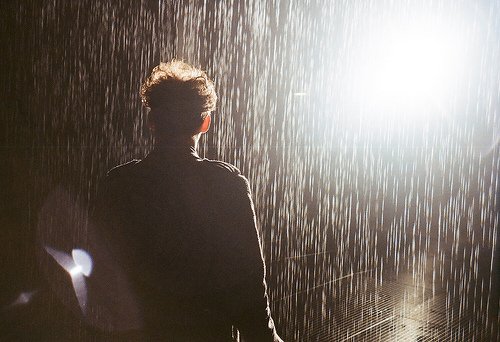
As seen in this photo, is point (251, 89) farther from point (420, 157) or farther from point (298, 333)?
point (298, 333)

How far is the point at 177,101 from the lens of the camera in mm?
1349

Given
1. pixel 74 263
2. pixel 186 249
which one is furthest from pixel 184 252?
pixel 74 263

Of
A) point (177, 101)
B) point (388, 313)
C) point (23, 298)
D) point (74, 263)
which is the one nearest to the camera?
point (177, 101)

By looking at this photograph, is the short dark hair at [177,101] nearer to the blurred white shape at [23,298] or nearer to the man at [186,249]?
the man at [186,249]

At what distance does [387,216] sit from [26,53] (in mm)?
6221

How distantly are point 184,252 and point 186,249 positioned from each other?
0.4 inches

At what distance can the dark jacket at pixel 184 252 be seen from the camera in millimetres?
1218

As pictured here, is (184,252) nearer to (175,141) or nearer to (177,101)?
(175,141)

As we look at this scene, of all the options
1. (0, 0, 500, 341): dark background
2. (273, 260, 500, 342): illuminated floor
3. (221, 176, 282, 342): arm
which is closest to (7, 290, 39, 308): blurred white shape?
(0, 0, 500, 341): dark background

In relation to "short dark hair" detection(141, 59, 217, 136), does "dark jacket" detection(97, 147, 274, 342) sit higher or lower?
lower

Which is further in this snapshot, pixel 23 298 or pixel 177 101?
pixel 23 298

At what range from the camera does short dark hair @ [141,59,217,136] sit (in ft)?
4.41

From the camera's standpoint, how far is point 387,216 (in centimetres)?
780

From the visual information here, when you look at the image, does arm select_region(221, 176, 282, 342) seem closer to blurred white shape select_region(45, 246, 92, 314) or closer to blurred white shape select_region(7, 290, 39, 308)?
blurred white shape select_region(7, 290, 39, 308)
